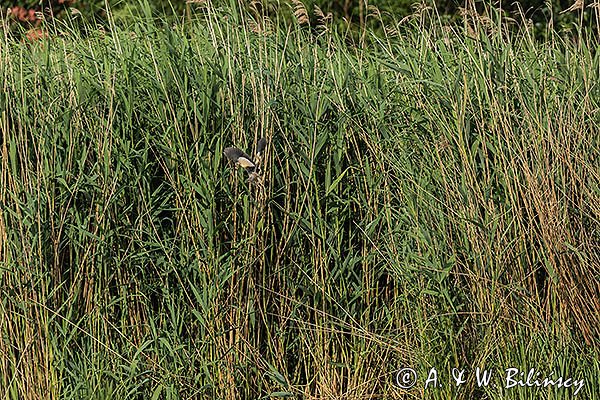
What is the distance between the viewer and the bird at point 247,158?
3549 mm

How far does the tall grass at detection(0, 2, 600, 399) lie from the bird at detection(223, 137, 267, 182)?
4.1 inches

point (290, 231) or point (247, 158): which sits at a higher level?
point (247, 158)

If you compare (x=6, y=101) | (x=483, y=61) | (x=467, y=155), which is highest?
(x=6, y=101)

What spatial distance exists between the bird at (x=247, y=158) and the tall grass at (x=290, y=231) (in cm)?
10

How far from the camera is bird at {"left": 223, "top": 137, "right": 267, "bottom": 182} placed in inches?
140

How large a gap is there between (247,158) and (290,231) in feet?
1.36

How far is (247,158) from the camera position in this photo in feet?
11.8

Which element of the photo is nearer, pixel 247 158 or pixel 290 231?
pixel 247 158

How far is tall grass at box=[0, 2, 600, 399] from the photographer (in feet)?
12.0

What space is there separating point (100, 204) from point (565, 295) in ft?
6.32

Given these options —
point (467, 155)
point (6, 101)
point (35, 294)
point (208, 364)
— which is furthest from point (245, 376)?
point (6, 101)

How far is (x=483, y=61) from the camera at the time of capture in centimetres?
388

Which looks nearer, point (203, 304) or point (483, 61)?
point (203, 304)

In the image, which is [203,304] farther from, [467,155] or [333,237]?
[467,155]
